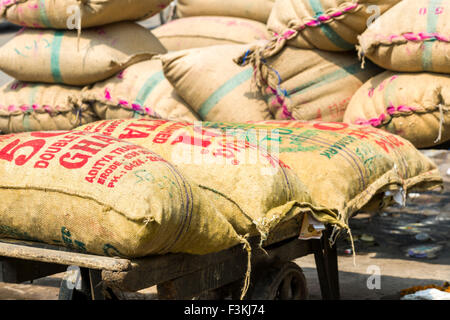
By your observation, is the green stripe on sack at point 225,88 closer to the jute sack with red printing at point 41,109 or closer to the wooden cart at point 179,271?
the jute sack with red printing at point 41,109

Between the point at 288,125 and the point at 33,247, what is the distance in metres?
1.46

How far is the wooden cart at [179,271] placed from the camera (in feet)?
6.33

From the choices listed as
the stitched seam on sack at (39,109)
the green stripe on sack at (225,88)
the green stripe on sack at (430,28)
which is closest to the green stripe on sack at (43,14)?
the stitched seam on sack at (39,109)

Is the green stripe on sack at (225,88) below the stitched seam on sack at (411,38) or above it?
below

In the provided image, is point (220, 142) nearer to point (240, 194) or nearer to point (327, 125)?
point (240, 194)

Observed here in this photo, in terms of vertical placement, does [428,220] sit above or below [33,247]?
below

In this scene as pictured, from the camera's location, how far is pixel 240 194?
228 centimetres

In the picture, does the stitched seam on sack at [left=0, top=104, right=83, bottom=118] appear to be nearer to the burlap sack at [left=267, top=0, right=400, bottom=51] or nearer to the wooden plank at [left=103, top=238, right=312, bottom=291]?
the burlap sack at [left=267, top=0, right=400, bottom=51]

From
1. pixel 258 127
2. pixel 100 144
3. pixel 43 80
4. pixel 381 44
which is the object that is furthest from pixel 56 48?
pixel 100 144

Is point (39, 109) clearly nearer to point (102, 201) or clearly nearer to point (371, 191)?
point (371, 191)

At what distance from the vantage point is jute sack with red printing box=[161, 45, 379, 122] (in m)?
3.72

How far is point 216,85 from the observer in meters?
3.80

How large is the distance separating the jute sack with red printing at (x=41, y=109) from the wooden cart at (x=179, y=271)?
5.21ft

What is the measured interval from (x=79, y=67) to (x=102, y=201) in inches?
91.6
